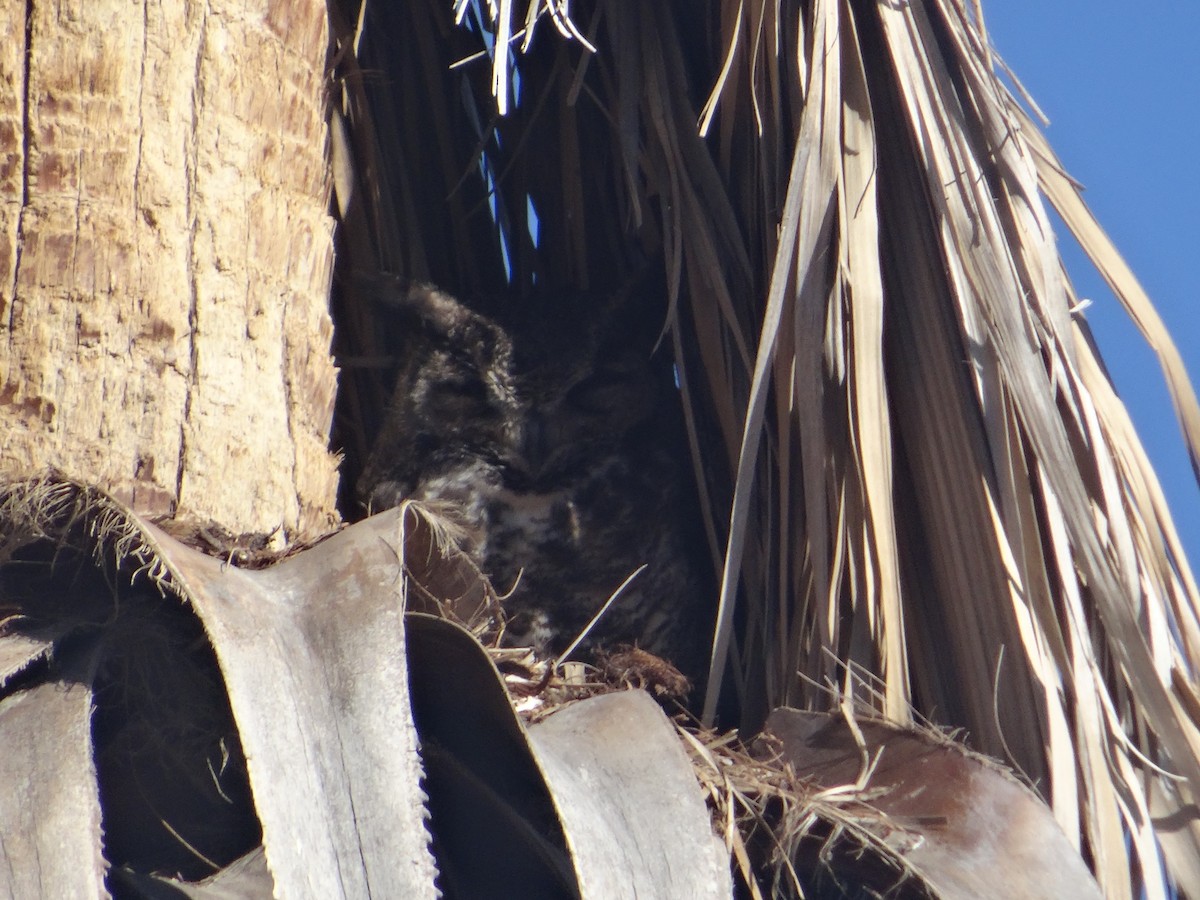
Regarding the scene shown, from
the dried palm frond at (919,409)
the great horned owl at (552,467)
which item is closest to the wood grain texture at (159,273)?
the dried palm frond at (919,409)

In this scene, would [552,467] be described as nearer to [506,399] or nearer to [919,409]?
[506,399]

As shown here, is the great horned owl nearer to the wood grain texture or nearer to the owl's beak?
the owl's beak

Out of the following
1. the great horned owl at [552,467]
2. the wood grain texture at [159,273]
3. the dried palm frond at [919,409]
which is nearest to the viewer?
the wood grain texture at [159,273]

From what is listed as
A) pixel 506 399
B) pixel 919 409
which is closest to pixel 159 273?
pixel 919 409

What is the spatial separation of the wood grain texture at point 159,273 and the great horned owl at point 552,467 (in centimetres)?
86

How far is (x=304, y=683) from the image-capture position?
3.73 ft

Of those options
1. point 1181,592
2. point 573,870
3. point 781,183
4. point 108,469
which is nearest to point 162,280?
point 108,469

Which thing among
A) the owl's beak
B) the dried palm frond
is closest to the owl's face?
the owl's beak

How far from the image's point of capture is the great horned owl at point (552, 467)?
8.09ft

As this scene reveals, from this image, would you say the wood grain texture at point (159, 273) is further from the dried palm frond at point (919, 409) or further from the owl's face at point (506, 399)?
the owl's face at point (506, 399)

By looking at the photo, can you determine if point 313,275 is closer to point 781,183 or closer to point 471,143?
point 781,183

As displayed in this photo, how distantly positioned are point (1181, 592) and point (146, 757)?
1227 millimetres

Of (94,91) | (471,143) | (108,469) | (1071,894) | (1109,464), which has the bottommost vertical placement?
(1071,894)

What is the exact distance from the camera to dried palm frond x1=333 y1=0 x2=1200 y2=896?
1579mm
